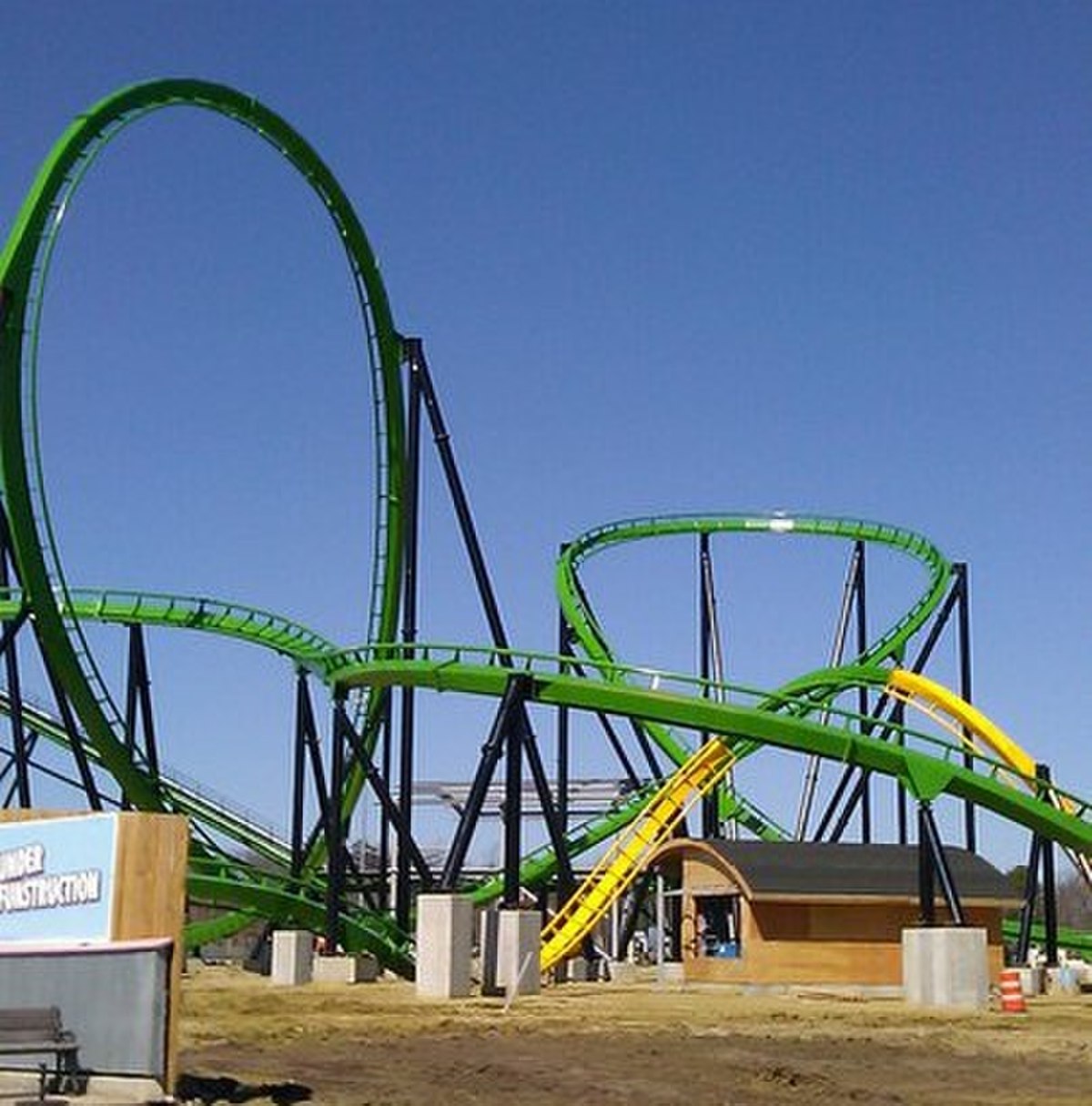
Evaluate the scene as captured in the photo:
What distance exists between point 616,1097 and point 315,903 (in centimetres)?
2077

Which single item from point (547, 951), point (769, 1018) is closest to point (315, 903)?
point (547, 951)

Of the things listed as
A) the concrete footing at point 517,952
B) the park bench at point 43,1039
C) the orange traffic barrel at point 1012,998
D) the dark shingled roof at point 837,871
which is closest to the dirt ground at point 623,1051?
the orange traffic barrel at point 1012,998

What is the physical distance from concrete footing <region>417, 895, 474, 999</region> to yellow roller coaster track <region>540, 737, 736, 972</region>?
3606mm

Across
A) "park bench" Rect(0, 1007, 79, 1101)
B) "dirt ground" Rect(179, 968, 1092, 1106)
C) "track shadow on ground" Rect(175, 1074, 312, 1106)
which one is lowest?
"track shadow on ground" Rect(175, 1074, 312, 1106)

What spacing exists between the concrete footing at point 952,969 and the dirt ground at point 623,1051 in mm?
772

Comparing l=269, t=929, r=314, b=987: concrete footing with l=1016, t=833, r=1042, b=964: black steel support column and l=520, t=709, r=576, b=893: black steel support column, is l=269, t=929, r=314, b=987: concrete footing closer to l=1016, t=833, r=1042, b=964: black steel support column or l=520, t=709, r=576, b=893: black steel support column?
l=520, t=709, r=576, b=893: black steel support column

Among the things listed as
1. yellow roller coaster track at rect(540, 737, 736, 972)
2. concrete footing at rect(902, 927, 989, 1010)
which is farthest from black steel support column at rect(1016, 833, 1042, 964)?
concrete footing at rect(902, 927, 989, 1010)

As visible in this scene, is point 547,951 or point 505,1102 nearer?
point 505,1102

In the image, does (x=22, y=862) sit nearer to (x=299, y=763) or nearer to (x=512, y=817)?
(x=512, y=817)

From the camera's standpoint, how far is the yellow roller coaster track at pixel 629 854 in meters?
30.2

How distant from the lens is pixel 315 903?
109ft

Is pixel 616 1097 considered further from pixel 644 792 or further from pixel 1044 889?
pixel 644 792

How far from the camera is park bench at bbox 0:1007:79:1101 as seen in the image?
1210 cm

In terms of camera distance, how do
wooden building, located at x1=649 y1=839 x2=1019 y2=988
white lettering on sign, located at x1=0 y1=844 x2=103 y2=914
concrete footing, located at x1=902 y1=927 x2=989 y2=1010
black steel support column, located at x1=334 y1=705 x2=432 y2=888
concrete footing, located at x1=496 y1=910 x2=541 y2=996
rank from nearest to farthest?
white lettering on sign, located at x1=0 y1=844 x2=103 y2=914 → concrete footing, located at x1=902 y1=927 x2=989 y2=1010 → concrete footing, located at x1=496 y1=910 x2=541 y2=996 → wooden building, located at x1=649 y1=839 x2=1019 y2=988 → black steel support column, located at x1=334 y1=705 x2=432 y2=888
